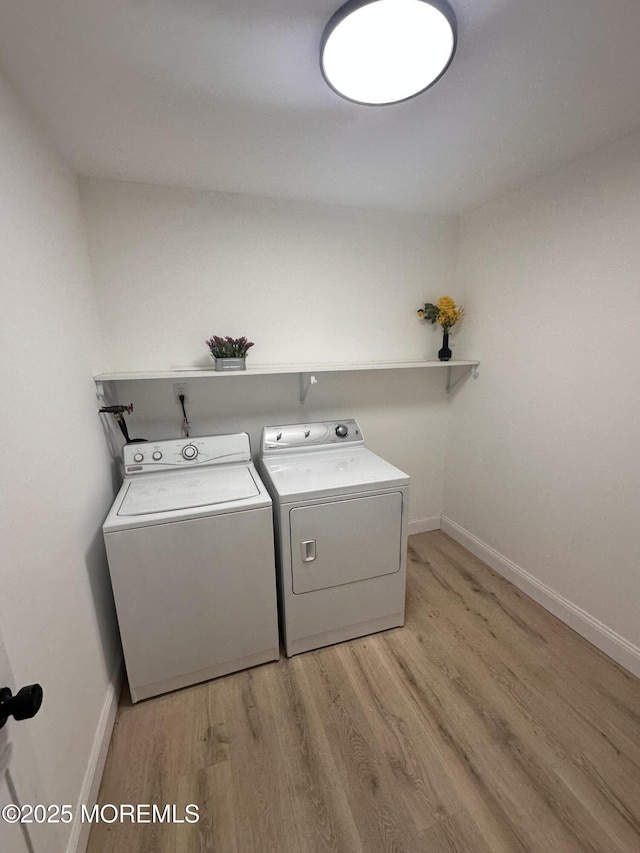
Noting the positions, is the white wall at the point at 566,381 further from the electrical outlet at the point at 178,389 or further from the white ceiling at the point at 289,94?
the electrical outlet at the point at 178,389

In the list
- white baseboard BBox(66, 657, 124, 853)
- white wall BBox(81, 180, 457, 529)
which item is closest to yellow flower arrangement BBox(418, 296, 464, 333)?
white wall BBox(81, 180, 457, 529)

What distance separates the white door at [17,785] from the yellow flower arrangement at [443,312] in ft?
7.99

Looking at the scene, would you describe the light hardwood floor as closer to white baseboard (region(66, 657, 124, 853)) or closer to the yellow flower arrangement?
white baseboard (region(66, 657, 124, 853))

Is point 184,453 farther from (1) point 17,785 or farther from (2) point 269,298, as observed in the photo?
(1) point 17,785

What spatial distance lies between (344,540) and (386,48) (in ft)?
5.54

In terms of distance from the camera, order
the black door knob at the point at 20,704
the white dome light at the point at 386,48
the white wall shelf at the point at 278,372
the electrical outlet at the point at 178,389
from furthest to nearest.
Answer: the electrical outlet at the point at 178,389, the white wall shelf at the point at 278,372, the white dome light at the point at 386,48, the black door knob at the point at 20,704

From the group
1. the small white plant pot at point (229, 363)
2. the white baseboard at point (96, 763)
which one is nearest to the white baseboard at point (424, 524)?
the small white plant pot at point (229, 363)

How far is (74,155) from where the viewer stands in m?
1.50

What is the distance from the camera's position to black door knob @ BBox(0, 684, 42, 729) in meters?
0.54

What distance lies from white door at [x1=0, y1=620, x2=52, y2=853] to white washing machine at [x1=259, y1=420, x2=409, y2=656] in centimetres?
98

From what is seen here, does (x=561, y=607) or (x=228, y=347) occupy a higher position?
(x=228, y=347)

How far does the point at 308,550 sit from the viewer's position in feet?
5.21

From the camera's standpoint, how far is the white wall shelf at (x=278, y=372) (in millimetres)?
1662

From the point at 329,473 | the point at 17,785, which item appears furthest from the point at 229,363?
the point at 17,785
